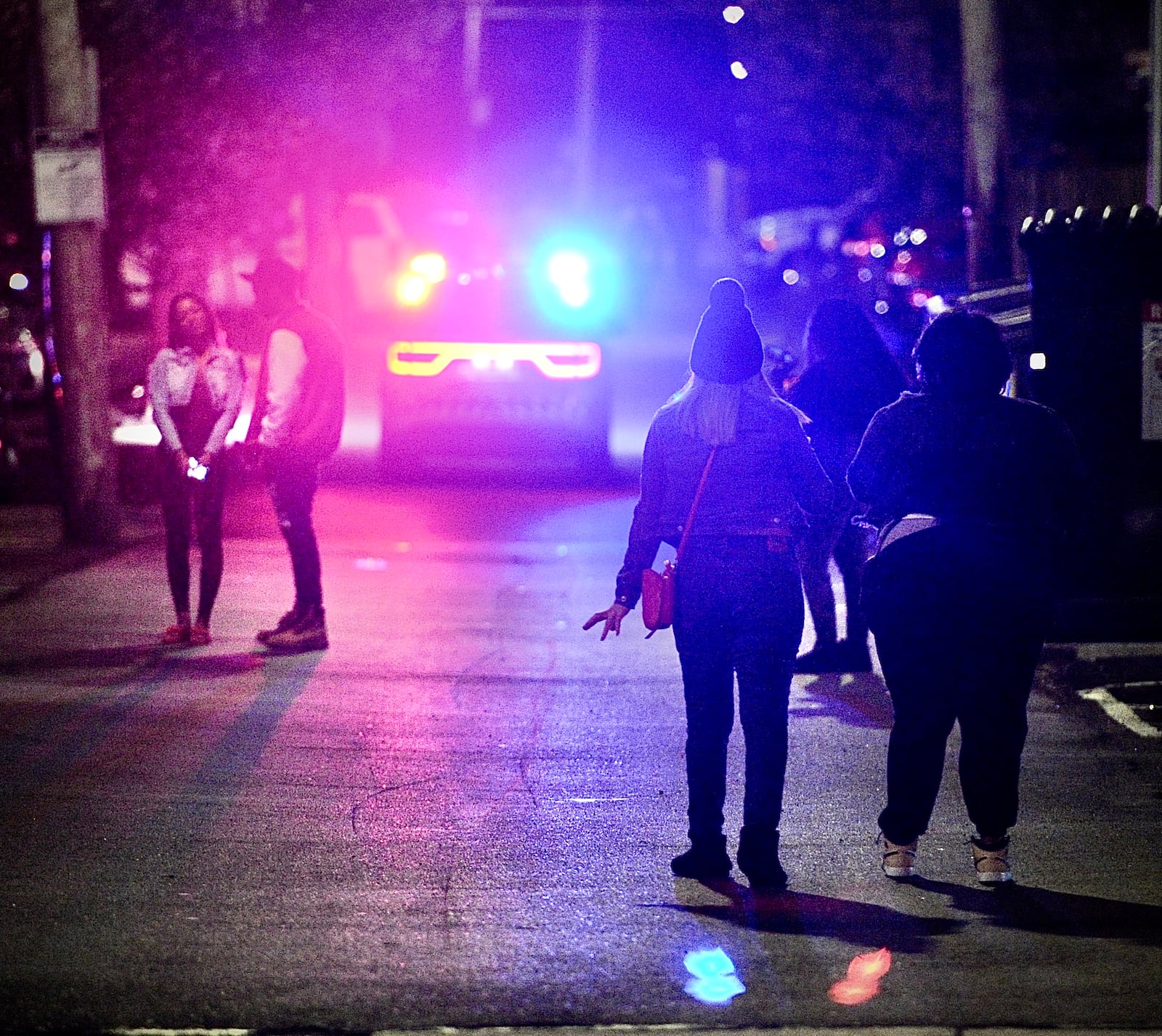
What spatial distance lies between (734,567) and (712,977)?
1400mm

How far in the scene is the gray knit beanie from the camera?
241 inches

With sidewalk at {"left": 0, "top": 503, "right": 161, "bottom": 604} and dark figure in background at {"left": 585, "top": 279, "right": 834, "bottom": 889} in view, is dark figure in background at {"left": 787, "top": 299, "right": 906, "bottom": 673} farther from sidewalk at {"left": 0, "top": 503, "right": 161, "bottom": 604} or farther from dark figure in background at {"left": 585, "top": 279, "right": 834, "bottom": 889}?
sidewalk at {"left": 0, "top": 503, "right": 161, "bottom": 604}

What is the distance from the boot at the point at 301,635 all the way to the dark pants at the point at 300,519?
0.15 feet

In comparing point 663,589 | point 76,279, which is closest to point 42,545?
point 76,279

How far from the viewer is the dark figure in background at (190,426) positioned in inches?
390

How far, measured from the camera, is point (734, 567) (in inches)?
238

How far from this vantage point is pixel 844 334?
929 centimetres

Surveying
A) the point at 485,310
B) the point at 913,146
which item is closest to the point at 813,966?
the point at 485,310

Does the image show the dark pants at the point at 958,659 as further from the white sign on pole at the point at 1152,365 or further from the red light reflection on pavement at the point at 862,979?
the white sign on pole at the point at 1152,365

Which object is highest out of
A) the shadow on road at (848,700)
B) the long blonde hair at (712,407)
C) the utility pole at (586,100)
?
the utility pole at (586,100)

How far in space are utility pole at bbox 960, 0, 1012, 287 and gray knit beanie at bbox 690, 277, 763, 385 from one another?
706 centimetres

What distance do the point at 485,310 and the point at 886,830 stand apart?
11331mm

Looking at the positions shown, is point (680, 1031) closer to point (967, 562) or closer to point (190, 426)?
point (967, 562)

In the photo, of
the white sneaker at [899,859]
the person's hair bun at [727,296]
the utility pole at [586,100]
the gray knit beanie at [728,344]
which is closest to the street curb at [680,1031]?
the white sneaker at [899,859]
